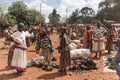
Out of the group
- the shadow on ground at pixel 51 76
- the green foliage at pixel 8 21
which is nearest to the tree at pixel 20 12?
the green foliage at pixel 8 21

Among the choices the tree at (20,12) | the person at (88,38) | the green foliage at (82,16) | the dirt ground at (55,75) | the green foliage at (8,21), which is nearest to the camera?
the dirt ground at (55,75)

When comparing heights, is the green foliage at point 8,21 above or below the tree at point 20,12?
below

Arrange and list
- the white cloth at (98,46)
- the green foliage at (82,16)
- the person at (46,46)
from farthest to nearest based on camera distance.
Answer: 1. the green foliage at (82,16)
2. the white cloth at (98,46)
3. the person at (46,46)

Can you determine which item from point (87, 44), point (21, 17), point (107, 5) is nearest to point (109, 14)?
point (107, 5)

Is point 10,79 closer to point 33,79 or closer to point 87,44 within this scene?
point 33,79

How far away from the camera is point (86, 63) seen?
35.2 ft

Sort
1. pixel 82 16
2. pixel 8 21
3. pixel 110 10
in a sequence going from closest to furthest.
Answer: pixel 8 21
pixel 110 10
pixel 82 16

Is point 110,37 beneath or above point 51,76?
above

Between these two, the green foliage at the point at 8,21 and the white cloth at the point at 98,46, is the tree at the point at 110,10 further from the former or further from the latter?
the white cloth at the point at 98,46

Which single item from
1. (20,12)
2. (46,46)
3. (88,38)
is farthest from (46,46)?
(20,12)

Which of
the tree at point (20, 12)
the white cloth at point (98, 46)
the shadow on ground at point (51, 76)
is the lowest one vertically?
the shadow on ground at point (51, 76)

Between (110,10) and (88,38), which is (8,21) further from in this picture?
(110,10)

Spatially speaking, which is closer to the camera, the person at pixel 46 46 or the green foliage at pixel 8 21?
the person at pixel 46 46

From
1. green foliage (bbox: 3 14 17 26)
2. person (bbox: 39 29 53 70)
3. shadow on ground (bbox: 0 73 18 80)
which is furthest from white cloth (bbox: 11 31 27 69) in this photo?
green foliage (bbox: 3 14 17 26)
